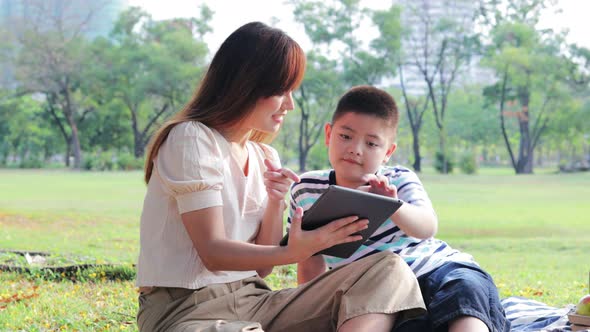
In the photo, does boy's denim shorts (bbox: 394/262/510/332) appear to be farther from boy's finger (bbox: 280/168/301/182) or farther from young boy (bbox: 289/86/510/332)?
boy's finger (bbox: 280/168/301/182)

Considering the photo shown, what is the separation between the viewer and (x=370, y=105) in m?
2.01

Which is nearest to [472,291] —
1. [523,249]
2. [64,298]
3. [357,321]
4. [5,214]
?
[357,321]

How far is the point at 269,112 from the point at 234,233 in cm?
30

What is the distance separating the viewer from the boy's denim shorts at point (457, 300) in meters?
1.74

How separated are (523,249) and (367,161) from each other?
16.2ft

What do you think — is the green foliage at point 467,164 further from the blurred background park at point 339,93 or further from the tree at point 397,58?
the tree at point 397,58

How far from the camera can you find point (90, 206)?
839 cm

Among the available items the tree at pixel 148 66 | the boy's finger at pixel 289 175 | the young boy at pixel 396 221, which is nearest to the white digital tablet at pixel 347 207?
the boy's finger at pixel 289 175

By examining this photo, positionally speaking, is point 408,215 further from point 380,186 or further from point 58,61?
point 58,61

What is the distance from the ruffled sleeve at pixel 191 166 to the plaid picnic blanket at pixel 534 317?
4.01 ft

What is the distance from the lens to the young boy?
5.87ft

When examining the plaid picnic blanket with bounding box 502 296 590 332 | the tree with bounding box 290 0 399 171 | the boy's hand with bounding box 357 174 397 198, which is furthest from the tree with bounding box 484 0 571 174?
the boy's hand with bounding box 357 174 397 198

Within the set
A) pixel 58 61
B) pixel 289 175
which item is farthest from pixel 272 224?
pixel 58 61

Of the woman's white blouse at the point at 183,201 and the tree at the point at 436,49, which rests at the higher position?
the tree at the point at 436,49
